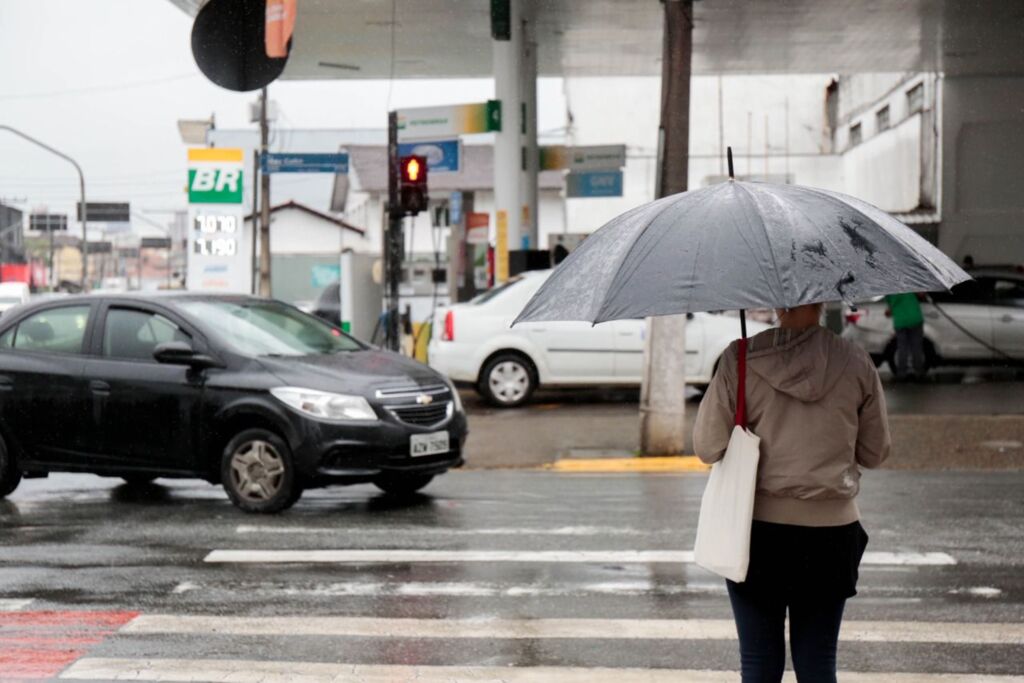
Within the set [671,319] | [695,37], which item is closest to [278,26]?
[695,37]

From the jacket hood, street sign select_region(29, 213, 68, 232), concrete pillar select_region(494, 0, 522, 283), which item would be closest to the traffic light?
concrete pillar select_region(494, 0, 522, 283)

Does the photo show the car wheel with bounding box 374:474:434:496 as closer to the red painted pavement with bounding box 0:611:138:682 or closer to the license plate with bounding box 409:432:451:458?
the license plate with bounding box 409:432:451:458

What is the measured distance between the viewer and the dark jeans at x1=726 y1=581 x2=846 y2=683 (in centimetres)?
410

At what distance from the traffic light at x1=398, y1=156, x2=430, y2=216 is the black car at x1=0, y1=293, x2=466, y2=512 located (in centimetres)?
664

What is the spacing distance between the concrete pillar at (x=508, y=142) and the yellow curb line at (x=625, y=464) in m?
8.54

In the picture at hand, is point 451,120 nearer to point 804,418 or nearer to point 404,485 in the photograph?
point 404,485

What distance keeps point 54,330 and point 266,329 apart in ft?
5.41

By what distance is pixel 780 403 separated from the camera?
4.09 meters

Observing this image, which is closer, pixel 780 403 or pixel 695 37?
pixel 780 403

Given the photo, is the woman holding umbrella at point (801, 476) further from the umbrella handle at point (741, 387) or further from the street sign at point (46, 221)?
the street sign at point (46, 221)

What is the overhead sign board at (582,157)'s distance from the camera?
2483 cm

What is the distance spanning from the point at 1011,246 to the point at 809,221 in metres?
29.6

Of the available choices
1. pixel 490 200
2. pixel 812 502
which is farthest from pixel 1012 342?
pixel 490 200

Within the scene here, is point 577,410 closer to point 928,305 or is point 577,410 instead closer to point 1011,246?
point 928,305
